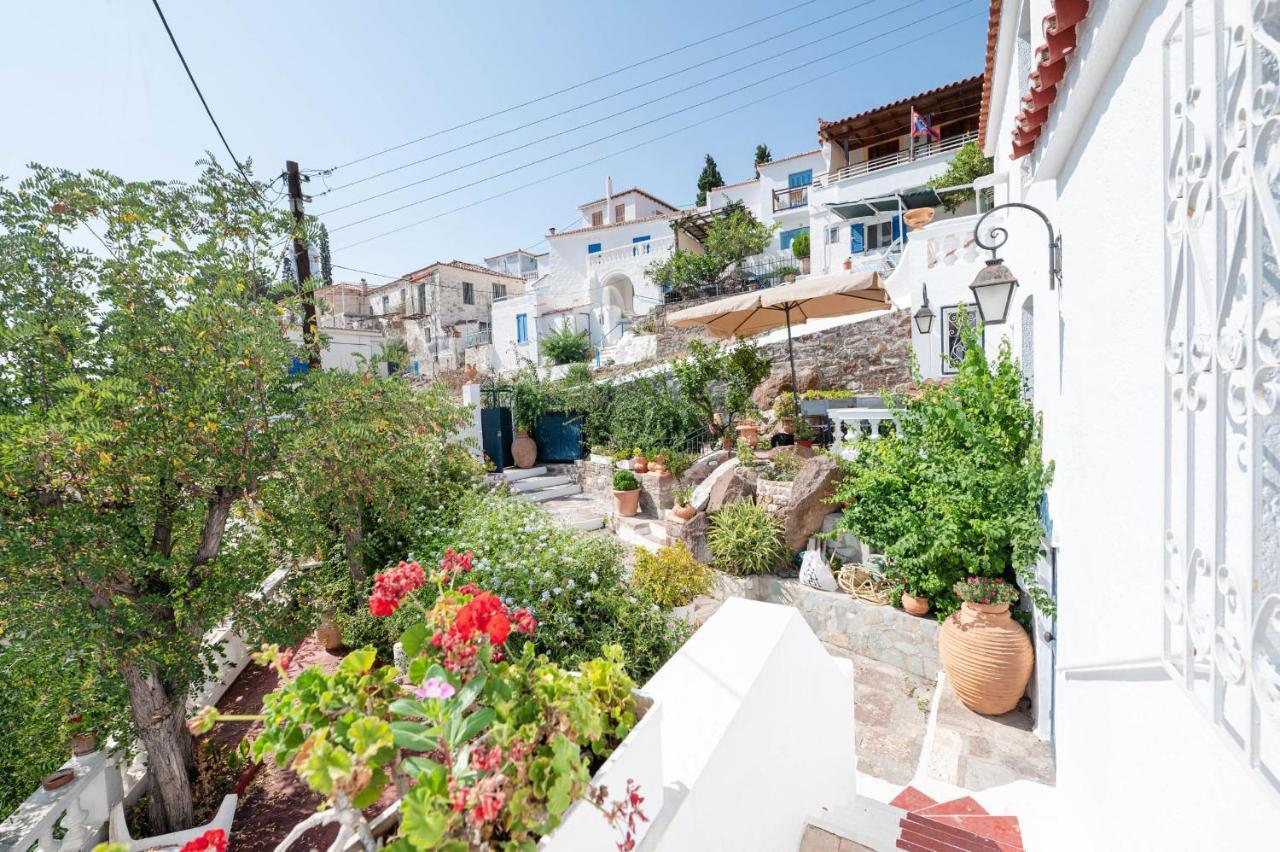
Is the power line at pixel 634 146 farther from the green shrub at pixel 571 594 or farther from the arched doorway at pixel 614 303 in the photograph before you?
the arched doorway at pixel 614 303

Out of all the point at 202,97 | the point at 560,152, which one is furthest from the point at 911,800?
the point at 560,152

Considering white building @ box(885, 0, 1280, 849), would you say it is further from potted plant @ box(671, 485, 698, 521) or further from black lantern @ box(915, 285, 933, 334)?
potted plant @ box(671, 485, 698, 521)

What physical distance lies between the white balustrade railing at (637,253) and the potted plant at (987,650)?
2377 centimetres

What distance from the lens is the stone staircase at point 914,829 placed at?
9.27ft

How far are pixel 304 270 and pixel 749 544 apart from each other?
6956 mm

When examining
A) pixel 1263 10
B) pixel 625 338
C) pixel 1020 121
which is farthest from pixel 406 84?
pixel 625 338

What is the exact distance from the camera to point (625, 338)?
23203mm

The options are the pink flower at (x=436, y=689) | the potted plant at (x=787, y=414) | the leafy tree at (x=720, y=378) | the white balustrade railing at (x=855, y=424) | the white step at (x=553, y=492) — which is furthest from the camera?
the white step at (x=553, y=492)

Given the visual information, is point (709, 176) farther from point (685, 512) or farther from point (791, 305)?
point (685, 512)

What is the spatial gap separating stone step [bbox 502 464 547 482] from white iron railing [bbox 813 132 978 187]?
17359 millimetres

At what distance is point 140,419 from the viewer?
337 centimetres

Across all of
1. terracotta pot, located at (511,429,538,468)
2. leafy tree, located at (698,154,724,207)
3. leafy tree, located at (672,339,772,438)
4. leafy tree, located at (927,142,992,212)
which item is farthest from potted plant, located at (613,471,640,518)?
leafy tree, located at (698,154,724,207)

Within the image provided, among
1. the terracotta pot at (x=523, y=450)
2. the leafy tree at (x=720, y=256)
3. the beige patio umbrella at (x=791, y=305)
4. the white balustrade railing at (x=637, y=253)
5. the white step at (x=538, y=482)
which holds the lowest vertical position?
the white step at (x=538, y=482)

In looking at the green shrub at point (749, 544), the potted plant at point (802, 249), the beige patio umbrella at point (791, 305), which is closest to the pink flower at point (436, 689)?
the green shrub at point (749, 544)
